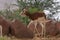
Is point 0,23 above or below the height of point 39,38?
above

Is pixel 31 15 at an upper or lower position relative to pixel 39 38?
upper

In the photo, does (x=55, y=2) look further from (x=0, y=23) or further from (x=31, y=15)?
(x=0, y=23)

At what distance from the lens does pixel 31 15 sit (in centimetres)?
320

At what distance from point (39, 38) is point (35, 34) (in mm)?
76

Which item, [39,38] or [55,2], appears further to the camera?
[55,2]

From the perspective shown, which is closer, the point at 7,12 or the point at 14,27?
the point at 14,27

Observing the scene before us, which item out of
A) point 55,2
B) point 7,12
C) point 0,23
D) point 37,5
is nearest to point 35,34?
point 0,23

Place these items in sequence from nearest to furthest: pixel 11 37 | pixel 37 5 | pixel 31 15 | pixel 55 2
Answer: pixel 11 37 → pixel 31 15 → pixel 37 5 → pixel 55 2

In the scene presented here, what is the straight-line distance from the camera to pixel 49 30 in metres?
2.87

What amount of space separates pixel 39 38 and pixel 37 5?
146 centimetres

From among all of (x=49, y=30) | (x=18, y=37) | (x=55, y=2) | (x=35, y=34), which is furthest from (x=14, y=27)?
(x=55, y=2)

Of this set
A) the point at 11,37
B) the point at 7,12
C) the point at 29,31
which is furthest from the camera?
the point at 7,12

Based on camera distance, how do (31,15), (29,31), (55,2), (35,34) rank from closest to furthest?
(29,31)
(35,34)
(31,15)
(55,2)

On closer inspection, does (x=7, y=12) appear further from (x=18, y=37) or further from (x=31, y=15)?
(x=18, y=37)
